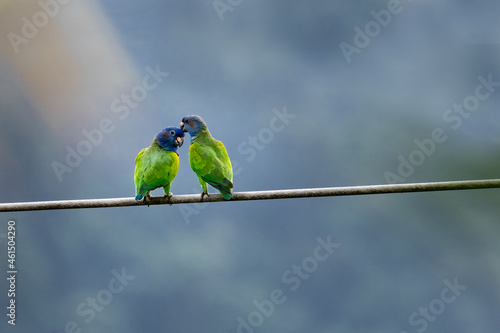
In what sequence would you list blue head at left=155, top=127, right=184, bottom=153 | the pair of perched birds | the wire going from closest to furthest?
1. the wire
2. the pair of perched birds
3. blue head at left=155, top=127, right=184, bottom=153

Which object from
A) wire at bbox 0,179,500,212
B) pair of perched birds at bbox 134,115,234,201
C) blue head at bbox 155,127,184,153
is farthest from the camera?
blue head at bbox 155,127,184,153

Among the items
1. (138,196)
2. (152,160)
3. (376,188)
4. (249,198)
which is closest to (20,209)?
(138,196)

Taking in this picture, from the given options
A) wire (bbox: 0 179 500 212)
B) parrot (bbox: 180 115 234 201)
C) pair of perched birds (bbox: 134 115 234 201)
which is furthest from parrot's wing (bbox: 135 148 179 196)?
wire (bbox: 0 179 500 212)

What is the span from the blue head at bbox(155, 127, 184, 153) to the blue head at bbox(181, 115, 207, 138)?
0.09m

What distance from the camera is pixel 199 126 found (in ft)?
12.2

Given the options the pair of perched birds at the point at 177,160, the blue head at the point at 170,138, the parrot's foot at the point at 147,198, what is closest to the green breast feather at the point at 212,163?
the pair of perched birds at the point at 177,160

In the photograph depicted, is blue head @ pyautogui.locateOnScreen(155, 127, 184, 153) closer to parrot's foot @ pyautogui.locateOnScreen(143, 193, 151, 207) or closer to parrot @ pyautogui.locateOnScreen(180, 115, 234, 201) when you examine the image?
parrot @ pyautogui.locateOnScreen(180, 115, 234, 201)

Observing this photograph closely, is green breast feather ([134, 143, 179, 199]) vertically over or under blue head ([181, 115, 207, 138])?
under

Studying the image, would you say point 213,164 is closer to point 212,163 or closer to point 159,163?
point 212,163

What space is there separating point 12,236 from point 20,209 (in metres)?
1.33

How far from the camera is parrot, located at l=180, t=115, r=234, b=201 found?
10.9ft

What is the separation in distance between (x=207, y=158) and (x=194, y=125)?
32 centimetres

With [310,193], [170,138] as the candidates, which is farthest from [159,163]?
[310,193]

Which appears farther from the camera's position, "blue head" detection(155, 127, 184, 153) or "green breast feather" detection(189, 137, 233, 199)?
"blue head" detection(155, 127, 184, 153)
